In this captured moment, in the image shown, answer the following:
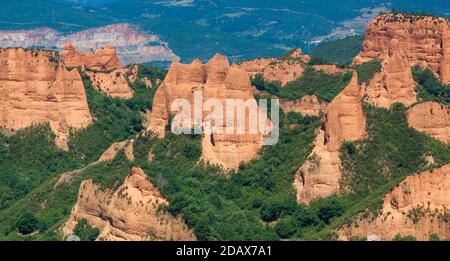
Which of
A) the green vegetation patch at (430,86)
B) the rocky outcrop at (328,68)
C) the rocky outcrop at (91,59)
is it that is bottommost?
the green vegetation patch at (430,86)

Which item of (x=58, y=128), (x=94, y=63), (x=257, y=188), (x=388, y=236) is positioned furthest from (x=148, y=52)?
(x=388, y=236)

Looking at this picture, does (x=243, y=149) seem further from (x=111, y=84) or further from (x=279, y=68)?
(x=279, y=68)

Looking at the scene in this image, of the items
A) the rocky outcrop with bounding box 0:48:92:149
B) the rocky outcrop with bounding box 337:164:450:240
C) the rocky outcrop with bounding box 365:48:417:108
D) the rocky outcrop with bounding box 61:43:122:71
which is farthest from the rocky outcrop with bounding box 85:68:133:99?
the rocky outcrop with bounding box 337:164:450:240

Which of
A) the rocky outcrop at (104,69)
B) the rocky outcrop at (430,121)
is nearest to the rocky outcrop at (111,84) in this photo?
the rocky outcrop at (104,69)

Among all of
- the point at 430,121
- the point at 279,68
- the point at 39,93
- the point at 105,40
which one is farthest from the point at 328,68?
the point at 105,40

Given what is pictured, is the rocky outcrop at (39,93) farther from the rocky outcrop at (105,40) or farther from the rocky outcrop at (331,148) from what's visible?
the rocky outcrop at (105,40)
